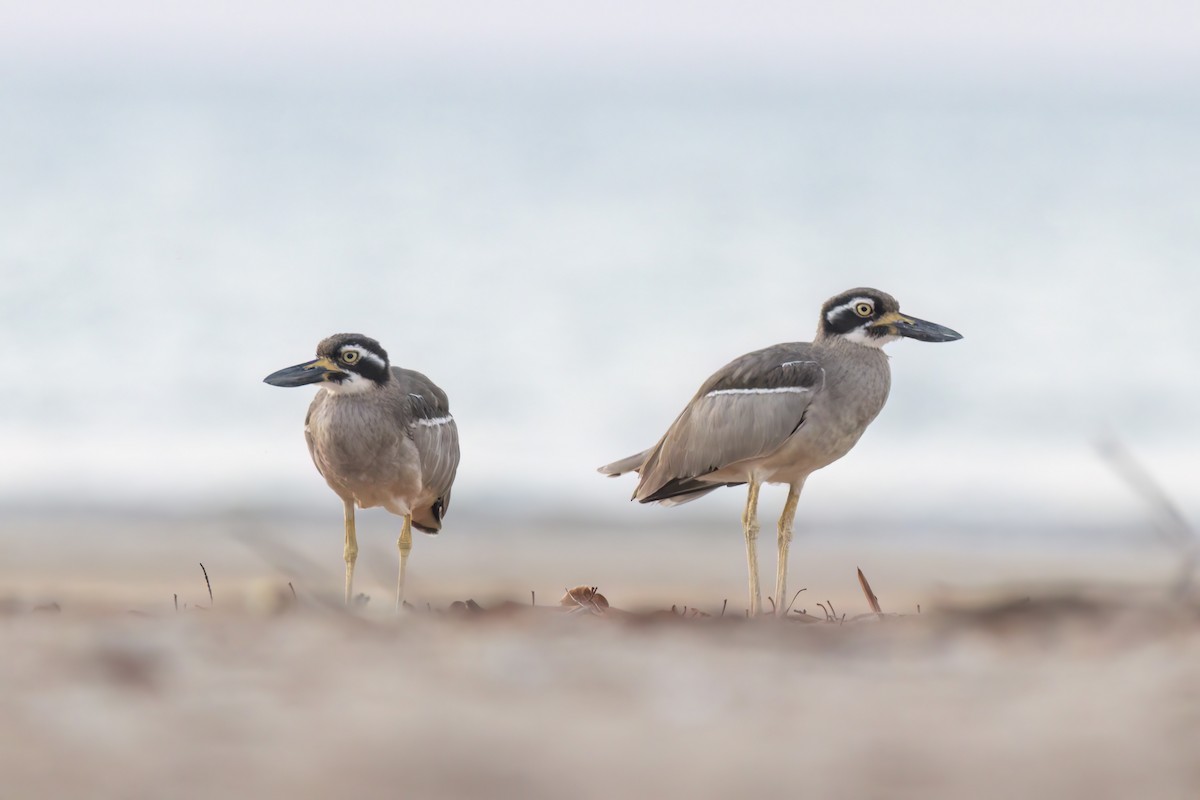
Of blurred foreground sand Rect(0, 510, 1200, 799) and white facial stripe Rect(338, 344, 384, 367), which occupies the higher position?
white facial stripe Rect(338, 344, 384, 367)

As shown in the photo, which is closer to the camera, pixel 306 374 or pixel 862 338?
pixel 306 374

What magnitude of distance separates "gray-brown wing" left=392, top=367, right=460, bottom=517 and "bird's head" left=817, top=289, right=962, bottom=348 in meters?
2.13

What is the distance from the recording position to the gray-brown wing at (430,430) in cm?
838

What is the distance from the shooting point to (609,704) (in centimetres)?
301

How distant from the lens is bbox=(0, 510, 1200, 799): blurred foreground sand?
258 centimetres

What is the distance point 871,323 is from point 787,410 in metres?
0.80

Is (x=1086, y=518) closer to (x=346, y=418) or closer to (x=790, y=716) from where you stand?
(x=346, y=418)

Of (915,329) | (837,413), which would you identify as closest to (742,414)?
(837,413)

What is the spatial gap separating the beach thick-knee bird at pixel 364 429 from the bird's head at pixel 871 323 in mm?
2246

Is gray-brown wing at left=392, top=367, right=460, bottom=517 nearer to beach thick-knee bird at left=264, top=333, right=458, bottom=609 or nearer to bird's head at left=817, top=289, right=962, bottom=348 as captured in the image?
beach thick-knee bird at left=264, top=333, right=458, bottom=609

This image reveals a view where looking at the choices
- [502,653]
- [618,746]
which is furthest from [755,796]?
[502,653]

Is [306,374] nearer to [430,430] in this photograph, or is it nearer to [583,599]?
[430,430]

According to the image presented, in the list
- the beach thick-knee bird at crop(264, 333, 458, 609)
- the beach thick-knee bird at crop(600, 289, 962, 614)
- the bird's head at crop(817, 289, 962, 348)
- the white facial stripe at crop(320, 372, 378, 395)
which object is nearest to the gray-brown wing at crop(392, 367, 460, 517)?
the beach thick-knee bird at crop(264, 333, 458, 609)

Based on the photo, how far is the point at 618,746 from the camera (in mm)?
2734
